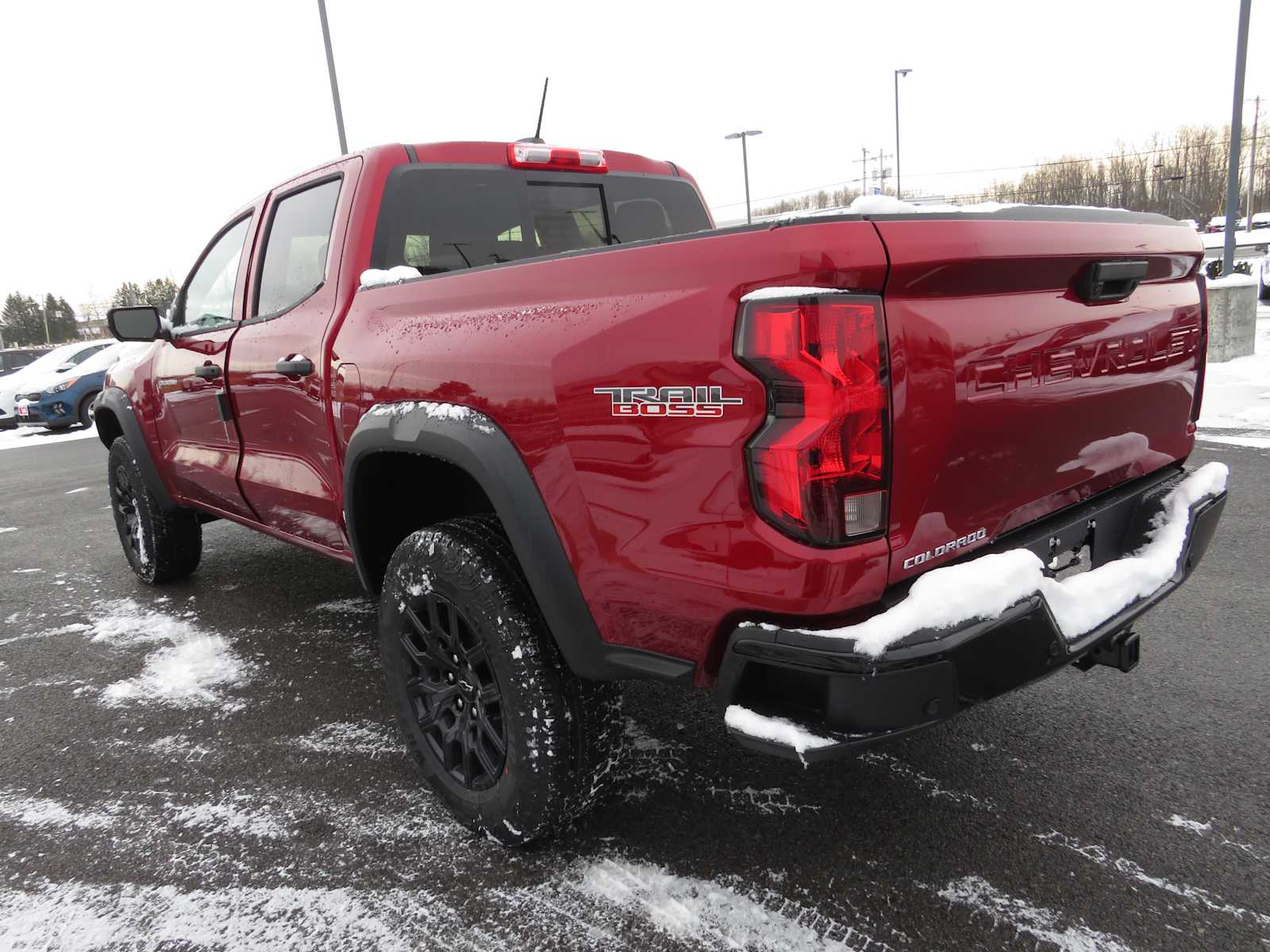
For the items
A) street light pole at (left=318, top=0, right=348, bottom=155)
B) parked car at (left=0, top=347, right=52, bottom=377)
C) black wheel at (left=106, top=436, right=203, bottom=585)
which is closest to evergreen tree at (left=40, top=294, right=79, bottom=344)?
parked car at (left=0, top=347, right=52, bottom=377)

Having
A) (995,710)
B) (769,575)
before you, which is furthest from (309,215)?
(995,710)

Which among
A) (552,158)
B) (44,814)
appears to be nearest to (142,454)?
(44,814)

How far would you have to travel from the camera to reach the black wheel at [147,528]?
14.9ft

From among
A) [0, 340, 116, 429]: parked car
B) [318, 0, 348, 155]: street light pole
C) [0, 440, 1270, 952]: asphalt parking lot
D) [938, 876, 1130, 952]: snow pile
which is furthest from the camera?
[0, 340, 116, 429]: parked car

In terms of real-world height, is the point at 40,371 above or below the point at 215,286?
below

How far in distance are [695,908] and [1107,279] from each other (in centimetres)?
171

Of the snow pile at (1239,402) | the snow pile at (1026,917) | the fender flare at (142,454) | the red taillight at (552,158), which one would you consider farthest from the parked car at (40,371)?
the snow pile at (1026,917)

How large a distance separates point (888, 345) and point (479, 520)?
1.20 m

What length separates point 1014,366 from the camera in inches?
68.1

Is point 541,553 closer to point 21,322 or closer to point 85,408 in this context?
point 85,408

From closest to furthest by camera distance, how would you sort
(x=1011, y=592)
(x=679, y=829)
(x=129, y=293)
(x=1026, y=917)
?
(x=1011, y=592) < (x=1026, y=917) < (x=679, y=829) < (x=129, y=293)

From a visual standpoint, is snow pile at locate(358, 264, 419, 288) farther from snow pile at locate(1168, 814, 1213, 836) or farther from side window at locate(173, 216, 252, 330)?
snow pile at locate(1168, 814, 1213, 836)

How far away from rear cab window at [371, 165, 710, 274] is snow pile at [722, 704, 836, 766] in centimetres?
161

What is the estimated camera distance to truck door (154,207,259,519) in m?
3.52
